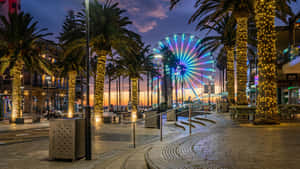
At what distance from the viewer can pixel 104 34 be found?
23.7 meters

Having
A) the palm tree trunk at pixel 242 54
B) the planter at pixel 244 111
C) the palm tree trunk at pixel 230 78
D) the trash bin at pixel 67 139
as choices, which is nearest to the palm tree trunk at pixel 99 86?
the palm tree trunk at pixel 230 78

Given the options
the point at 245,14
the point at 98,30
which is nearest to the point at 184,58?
the point at 98,30

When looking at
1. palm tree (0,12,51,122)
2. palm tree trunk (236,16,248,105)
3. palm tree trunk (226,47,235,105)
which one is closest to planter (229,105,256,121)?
palm tree trunk (236,16,248,105)

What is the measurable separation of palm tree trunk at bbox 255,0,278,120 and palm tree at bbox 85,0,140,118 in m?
13.8

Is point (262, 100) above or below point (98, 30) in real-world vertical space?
below

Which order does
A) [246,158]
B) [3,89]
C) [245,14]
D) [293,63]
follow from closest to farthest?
[246,158] → [245,14] → [293,63] → [3,89]

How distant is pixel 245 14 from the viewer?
1823cm

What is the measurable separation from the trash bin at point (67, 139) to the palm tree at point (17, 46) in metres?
21.2

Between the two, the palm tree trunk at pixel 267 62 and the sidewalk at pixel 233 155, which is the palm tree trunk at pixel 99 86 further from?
the sidewalk at pixel 233 155

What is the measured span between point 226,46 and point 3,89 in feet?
169

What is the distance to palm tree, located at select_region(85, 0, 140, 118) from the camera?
23.6m

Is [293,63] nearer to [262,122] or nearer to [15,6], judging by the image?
[262,122]

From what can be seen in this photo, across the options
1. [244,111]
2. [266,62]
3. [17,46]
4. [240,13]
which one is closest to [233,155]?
[266,62]

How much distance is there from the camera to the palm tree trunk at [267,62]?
12.6 metres
